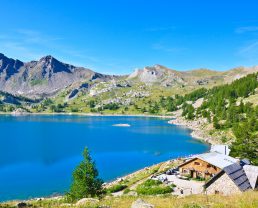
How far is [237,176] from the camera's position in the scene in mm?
44281

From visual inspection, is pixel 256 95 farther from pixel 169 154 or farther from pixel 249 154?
pixel 249 154

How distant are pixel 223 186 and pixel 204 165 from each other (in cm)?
2122

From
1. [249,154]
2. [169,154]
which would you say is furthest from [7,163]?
[249,154]

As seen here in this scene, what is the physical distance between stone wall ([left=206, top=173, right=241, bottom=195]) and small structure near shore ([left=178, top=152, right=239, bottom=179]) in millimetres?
16514

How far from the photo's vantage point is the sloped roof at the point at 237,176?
42.8m

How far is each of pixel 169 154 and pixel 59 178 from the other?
4963 cm

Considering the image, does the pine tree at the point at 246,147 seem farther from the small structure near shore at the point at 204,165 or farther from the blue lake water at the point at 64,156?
the blue lake water at the point at 64,156

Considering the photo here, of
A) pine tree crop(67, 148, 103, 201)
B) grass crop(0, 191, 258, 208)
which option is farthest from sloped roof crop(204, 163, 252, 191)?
grass crop(0, 191, 258, 208)

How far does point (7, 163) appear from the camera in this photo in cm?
9681

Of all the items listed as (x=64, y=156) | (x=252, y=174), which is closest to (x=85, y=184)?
(x=252, y=174)

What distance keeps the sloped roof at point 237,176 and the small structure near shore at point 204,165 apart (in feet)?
46.4

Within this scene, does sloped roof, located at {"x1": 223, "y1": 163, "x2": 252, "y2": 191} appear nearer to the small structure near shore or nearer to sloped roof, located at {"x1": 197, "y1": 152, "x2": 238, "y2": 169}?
sloped roof, located at {"x1": 197, "y1": 152, "x2": 238, "y2": 169}

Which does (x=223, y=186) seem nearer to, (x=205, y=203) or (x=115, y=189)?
(x=115, y=189)

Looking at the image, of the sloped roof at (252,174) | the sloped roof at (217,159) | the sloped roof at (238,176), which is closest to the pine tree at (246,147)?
the sloped roof at (217,159)
